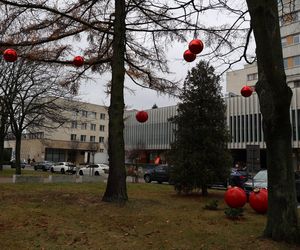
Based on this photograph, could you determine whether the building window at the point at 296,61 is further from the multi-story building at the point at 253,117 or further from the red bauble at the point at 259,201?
the red bauble at the point at 259,201

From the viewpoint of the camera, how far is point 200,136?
17094 millimetres

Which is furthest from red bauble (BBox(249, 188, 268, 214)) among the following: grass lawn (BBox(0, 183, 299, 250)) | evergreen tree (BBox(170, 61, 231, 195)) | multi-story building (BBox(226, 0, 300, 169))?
multi-story building (BBox(226, 0, 300, 169))

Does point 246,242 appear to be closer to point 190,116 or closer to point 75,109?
point 190,116

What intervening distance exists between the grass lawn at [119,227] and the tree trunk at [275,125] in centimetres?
51

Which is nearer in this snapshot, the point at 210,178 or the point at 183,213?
the point at 183,213

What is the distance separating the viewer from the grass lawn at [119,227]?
6.85 meters

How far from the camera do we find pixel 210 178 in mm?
16469

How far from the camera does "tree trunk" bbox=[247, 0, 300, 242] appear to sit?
23.7 ft

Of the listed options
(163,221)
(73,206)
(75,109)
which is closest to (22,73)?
(75,109)

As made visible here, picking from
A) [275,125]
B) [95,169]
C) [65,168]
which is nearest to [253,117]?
[95,169]

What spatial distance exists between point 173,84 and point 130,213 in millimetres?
6393

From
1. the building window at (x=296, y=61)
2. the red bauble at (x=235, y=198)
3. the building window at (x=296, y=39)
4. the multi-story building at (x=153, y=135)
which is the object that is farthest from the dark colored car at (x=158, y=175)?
the building window at (x=296, y=39)

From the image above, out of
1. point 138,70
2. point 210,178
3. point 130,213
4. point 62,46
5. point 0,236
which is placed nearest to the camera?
point 0,236

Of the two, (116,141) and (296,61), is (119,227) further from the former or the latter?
(296,61)
